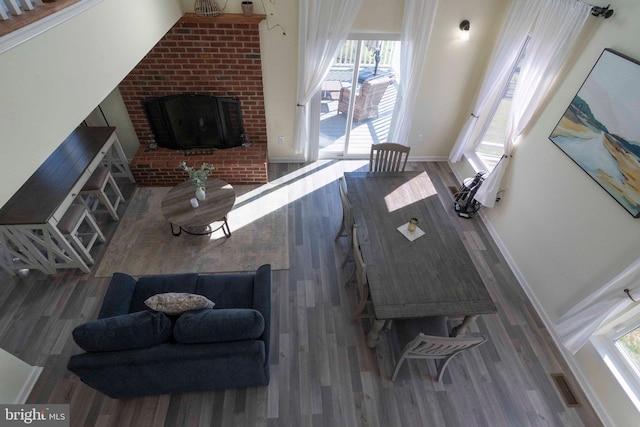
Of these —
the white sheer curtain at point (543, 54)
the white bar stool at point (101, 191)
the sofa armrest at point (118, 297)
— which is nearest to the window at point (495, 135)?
the white sheer curtain at point (543, 54)

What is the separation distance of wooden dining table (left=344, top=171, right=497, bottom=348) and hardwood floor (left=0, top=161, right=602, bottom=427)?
432 mm

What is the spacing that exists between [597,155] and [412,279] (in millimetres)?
1863

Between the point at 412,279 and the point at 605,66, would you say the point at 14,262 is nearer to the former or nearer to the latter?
the point at 412,279

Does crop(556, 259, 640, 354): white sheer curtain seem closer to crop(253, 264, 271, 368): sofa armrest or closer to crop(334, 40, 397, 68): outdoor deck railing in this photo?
crop(253, 264, 271, 368): sofa armrest

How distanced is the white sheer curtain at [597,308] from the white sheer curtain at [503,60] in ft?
8.27

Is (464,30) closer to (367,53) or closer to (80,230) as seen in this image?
(367,53)

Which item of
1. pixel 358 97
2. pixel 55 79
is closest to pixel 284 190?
pixel 358 97

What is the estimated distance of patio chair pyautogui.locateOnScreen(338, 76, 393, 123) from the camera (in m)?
4.71

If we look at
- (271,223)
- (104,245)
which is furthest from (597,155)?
(104,245)

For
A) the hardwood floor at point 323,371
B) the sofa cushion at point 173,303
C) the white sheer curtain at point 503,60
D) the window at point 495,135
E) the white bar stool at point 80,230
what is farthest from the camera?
the window at point 495,135

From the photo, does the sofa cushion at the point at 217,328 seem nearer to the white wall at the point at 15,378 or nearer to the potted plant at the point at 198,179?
the white wall at the point at 15,378

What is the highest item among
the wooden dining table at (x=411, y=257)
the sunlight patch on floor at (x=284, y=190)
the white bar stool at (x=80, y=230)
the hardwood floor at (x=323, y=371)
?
the wooden dining table at (x=411, y=257)

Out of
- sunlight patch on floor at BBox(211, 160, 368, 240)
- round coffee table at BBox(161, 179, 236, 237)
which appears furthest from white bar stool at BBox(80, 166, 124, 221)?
sunlight patch on floor at BBox(211, 160, 368, 240)

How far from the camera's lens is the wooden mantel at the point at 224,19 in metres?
3.55
